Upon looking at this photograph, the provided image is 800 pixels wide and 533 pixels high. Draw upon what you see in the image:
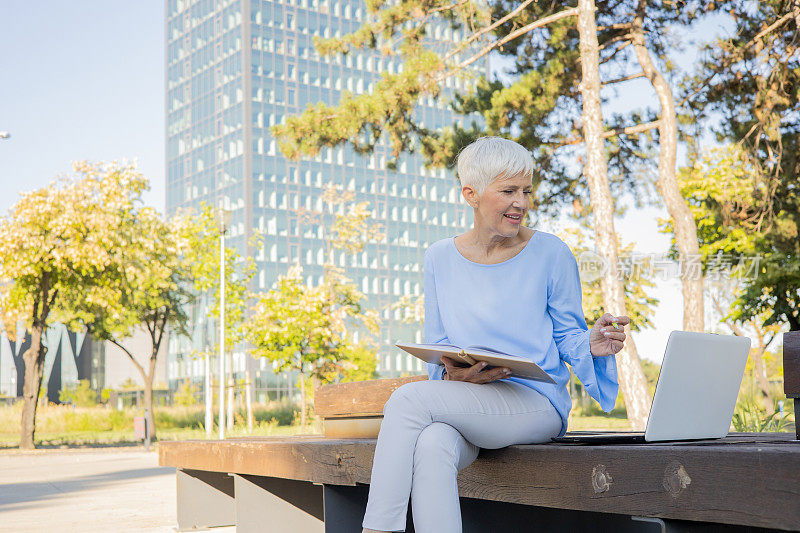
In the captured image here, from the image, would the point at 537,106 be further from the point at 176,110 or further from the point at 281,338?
the point at 176,110

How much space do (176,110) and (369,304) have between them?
26103 mm

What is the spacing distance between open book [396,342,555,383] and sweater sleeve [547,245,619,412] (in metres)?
0.21

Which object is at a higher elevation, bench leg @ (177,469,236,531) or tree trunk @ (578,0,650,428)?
tree trunk @ (578,0,650,428)

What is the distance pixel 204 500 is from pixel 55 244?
653 inches

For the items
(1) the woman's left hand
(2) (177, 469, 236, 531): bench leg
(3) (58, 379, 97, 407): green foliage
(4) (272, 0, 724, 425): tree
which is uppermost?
(4) (272, 0, 724, 425): tree

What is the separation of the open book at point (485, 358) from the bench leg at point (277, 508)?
5.87ft

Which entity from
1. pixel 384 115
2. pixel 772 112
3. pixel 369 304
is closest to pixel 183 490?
pixel 384 115

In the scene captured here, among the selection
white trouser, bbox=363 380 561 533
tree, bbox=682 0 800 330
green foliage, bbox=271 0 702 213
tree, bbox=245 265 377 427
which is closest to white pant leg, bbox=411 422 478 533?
white trouser, bbox=363 380 561 533

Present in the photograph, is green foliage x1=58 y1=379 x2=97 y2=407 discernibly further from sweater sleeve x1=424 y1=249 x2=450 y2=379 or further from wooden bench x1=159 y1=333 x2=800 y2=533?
sweater sleeve x1=424 y1=249 x2=450 y2=379

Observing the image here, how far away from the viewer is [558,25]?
14.7 meters

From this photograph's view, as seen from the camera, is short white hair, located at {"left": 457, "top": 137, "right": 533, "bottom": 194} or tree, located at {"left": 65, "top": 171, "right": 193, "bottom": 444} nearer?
short white hair, located at {"left": 457, "top": 137, "right": 533, "bottom": 194}

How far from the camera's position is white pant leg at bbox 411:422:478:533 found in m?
2.18

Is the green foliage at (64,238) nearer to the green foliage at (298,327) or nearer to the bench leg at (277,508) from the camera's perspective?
the green foliage at (298,327)

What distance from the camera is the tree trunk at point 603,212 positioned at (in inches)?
486
